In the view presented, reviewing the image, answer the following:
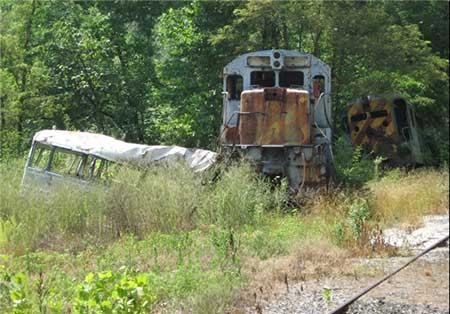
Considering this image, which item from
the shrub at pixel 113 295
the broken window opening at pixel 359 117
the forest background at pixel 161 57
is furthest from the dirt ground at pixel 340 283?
the broken window opening at pixel 359 117

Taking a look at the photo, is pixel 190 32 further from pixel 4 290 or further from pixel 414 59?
pixel 4 290

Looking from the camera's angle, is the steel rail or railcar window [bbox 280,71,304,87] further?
railcar window [bbox 280,71,304,87]

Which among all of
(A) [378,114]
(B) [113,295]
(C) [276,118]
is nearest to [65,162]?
(C) [276,118]

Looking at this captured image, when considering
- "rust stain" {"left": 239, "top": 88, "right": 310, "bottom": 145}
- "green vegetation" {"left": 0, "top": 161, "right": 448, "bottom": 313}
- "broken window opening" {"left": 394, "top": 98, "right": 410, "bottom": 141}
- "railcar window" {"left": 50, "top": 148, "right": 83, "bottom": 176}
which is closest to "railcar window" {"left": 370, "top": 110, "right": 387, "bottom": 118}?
"broken window opening" {"left": 394, "top": 98, "right": 410, "bottom": 141}

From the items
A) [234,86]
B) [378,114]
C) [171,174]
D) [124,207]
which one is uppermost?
[234,86]

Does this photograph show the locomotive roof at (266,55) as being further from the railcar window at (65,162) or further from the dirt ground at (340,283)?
the dirt ground at (340,283)

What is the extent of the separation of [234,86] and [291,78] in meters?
1.09

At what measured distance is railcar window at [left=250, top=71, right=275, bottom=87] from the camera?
12.8 metres

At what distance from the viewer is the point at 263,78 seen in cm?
1291

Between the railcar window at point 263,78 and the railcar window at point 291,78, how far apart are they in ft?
0.62

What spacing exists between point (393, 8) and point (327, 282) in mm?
14772

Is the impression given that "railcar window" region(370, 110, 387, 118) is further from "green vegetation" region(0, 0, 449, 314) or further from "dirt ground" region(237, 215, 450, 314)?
"dirt ground" region(237, 215, 450, 314)

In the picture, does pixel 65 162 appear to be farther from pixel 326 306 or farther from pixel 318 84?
pixel 326 306

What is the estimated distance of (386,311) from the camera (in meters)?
6.44
